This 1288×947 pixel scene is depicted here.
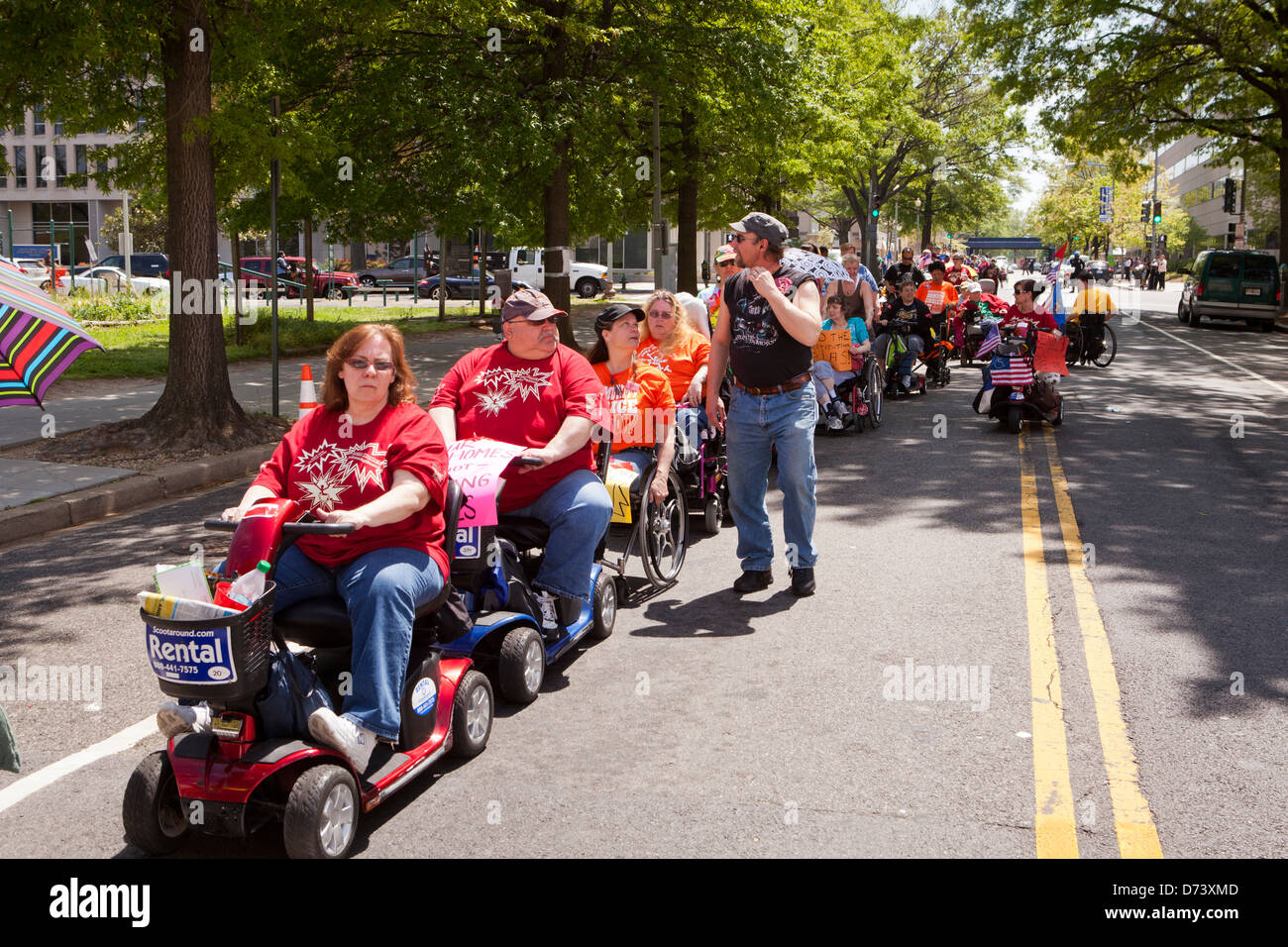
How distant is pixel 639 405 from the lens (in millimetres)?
7281

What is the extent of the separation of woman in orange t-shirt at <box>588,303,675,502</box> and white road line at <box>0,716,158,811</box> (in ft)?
10.6

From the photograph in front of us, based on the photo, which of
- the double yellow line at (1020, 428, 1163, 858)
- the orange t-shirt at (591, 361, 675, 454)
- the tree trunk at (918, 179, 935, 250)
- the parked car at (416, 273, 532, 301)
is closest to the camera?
the double yellow line at (1020, 428, 1163, 858)

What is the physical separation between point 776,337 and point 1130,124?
3230 centimetres

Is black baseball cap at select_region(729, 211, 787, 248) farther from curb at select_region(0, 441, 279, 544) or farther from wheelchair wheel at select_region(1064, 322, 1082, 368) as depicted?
wheelchair wheel at select_region(1064, 322, 1082, 368)

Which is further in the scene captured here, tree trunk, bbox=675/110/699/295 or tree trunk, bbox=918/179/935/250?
tree trunk, bbox=918/179/935/250

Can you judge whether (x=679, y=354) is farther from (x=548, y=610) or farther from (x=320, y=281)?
(x=320, y=281)

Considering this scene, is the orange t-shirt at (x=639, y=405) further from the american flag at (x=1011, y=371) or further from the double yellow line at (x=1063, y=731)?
the american flag at (x=1011, y=371)

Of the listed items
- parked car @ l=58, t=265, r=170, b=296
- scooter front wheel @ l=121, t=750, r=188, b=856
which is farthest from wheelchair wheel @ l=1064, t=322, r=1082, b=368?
parked car @ l=58, t=265, r=170, b=296

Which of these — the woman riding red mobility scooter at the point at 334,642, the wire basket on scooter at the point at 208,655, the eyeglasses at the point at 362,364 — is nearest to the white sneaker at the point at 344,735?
the woman riding red mobility scooter at the point at 334,642

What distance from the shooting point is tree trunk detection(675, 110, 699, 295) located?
2434cm

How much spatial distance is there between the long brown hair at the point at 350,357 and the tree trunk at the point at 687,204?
1928 cm

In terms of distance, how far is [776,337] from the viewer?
679 cm

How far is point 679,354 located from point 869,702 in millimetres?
3807

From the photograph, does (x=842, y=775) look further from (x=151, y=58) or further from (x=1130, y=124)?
(x=1130, y=124)
